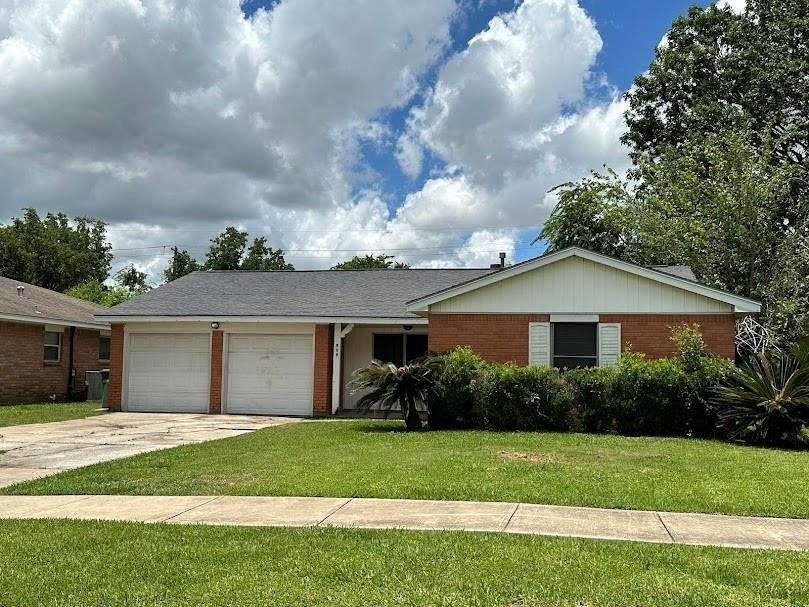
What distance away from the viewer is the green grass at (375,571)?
491 cm

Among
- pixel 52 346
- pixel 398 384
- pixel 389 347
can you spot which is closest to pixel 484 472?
pixel 398 384

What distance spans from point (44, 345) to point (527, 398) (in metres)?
17.6

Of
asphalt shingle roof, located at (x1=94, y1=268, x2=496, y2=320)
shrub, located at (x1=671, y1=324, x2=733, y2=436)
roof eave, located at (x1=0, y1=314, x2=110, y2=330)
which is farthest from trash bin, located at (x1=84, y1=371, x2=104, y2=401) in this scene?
shrub, located at (x1=671, y1=324, x2=733, y2=436)

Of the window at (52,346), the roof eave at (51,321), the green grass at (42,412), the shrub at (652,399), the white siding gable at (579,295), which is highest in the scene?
the white siding gable at (579,295)

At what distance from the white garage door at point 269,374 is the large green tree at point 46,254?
116 feet

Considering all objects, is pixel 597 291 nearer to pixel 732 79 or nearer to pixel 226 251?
pixel 732 79

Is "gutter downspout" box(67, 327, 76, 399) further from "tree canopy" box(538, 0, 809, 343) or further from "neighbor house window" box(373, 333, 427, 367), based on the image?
"tree canopy" box(538, 0, 809, 343)

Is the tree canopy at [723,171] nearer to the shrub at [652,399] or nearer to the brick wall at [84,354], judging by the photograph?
the shrub at [652,399]

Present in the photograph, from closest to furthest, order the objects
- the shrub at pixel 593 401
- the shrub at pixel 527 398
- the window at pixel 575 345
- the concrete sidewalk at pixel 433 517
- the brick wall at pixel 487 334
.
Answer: the concrete sidewalk at pixel 433 517 → the shrub at pixel 593 401 → the shrub at pixel 527 398 → the window at pixel 575 345 → the brick wall at pixel 487 334

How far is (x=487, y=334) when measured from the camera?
1720cm

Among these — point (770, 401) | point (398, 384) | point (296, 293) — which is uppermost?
point (296, 293)

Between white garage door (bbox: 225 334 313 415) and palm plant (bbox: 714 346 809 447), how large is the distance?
1088 centimetres

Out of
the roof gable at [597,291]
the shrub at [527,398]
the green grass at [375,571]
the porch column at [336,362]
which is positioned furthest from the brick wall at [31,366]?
the green grass at [375,571]

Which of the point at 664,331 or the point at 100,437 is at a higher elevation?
the point at 664,331
